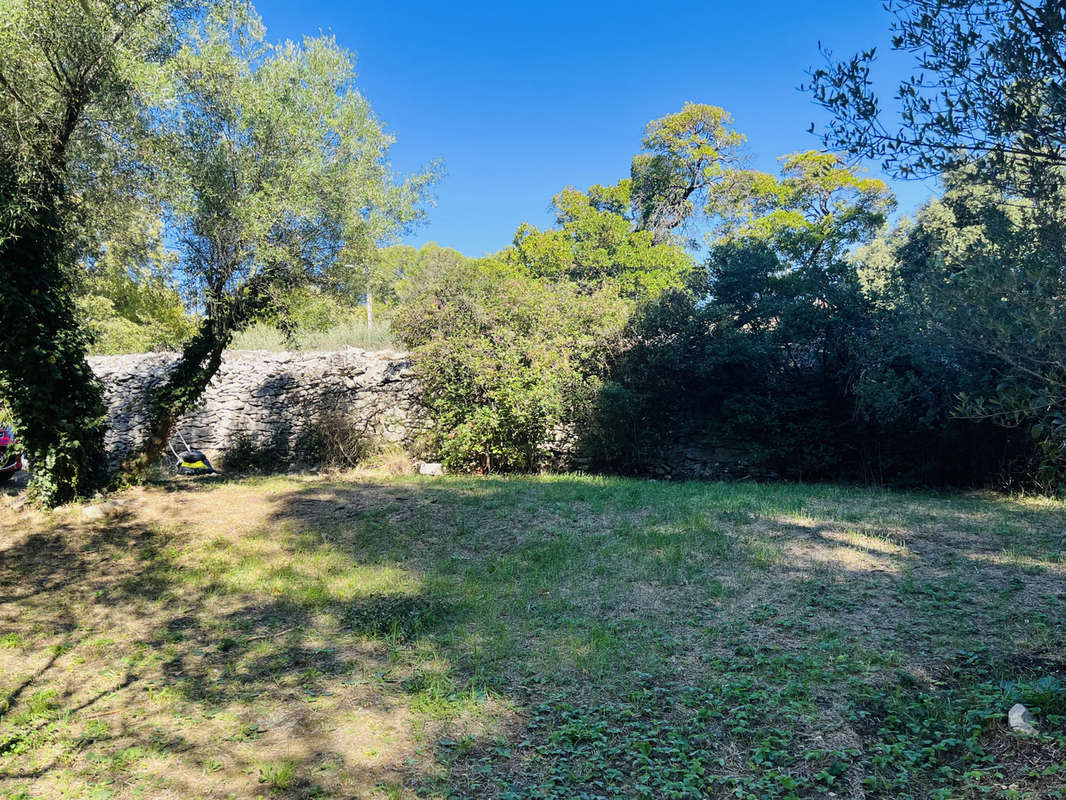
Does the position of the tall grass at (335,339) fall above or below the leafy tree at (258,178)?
below

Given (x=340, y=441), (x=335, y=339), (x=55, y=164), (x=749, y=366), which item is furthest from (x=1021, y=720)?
(x=335, y=339)

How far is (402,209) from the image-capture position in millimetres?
9492

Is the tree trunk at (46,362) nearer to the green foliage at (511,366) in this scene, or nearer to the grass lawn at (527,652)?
the grass lawn at (527,652)

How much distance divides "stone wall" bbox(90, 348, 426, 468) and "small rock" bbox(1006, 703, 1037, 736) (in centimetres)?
1046

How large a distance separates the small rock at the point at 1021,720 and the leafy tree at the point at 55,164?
9479mm

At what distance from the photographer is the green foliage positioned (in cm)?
1117

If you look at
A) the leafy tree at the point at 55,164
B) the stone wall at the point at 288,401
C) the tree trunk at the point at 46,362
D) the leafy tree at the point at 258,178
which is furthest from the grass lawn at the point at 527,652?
the stone wall at the point at 288,401

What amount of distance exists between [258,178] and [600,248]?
20413 mm

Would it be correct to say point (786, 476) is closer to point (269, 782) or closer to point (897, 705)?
point (897, 705)

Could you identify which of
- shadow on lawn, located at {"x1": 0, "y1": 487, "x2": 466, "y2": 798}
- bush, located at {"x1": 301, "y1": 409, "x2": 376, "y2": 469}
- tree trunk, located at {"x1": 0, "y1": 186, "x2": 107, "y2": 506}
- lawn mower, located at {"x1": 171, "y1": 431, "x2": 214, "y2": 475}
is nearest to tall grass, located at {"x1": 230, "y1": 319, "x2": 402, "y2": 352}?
bush, located at {"x1": 301, "y1": 409, "x2": 376, "y2": 469}

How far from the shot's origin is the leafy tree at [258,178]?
25.3ft

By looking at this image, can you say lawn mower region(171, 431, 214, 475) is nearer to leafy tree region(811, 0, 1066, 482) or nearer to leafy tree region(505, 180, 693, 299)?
leafy tree region(811, 0, 1066, 482)

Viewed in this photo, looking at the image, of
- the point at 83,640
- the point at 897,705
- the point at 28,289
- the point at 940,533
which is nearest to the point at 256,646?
the point at 83,640

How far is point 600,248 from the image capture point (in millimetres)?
26844
